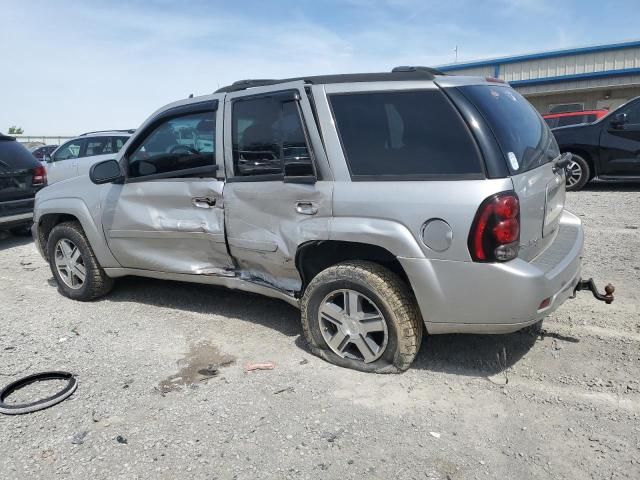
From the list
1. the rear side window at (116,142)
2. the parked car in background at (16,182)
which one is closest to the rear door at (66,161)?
the rear side window at (116,142)

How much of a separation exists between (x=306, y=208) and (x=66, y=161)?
11421 millimetres

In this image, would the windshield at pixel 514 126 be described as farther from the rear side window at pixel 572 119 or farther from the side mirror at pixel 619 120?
the rear side window at pixel 572 119

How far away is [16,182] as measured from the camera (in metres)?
8.08

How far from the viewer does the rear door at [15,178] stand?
7.87 meters

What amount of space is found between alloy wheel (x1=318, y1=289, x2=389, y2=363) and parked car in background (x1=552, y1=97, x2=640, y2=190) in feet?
22.7

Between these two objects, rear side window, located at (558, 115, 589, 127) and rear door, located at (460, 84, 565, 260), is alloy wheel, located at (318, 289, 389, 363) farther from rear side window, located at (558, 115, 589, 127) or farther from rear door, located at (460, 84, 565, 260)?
rear side window, located at (558, 115, 589, 127)

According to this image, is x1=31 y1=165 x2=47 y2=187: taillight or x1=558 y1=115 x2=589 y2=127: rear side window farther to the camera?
x1=558 y1=115 x2=589 y2=127: rear side window

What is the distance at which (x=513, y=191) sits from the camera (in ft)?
9.68

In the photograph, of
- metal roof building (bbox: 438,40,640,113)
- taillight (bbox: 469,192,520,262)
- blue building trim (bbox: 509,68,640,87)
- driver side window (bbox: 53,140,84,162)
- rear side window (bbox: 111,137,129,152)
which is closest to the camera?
taillight (bbox: 469,192,520,262)

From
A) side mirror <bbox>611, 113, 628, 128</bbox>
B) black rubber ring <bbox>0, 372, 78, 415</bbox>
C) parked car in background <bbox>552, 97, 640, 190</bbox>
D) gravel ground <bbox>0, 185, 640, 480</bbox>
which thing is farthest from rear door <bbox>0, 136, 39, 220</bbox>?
side mirror <bbox>611, 113, 628, 128</bbox>

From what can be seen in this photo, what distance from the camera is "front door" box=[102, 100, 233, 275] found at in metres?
4.10

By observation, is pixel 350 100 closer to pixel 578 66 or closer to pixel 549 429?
pixel 549 429

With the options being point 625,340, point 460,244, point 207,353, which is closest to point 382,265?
point 460,244

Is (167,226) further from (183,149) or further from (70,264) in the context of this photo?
(70,264)
